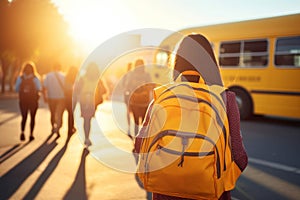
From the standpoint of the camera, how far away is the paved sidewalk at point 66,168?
4.67 meters

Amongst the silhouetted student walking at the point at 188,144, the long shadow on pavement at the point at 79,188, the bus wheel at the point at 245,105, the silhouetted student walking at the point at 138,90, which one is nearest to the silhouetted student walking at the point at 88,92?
the silhouetted student walking at the point at 138,90

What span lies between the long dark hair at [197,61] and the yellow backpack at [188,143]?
0.13 metres

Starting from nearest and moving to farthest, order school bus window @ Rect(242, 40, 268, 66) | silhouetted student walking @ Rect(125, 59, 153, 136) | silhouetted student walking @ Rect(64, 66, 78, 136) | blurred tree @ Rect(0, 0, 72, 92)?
silhouetted student walking @ Rect(125, 59, 153, 136) < silhouetted student walking @ Rect(64, 66, 78, 136) < school bus window @ Rect(242, 40, 268, 66) < blurred tree @ Rect(0, 0, 72, 92)

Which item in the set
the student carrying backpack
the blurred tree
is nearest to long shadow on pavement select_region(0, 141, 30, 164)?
the student carrying backpack

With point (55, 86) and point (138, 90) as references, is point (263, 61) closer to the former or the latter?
point (138, 90)

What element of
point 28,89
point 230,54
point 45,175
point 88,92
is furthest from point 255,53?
point 45,175

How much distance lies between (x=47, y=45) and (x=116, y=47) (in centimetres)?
1667

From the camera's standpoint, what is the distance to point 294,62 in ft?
36.1

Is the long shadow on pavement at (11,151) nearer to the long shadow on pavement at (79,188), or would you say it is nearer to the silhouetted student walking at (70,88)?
the silhouetted student walking at (70,88)

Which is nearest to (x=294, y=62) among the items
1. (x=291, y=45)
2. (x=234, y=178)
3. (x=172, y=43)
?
(x=291, y=45)

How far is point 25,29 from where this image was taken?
2727 centimetres

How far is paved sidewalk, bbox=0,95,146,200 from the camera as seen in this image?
4668 millimetres

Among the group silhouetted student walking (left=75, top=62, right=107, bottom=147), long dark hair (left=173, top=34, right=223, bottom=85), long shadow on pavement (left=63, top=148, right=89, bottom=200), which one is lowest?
long shadow on pavement (left=63, top=148, right=89, bottom=200)

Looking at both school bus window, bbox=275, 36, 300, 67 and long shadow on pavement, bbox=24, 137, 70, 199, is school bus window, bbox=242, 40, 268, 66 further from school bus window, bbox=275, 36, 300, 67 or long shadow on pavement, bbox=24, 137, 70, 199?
long shadow on pavement, bbox=24, 137, 70, 199
